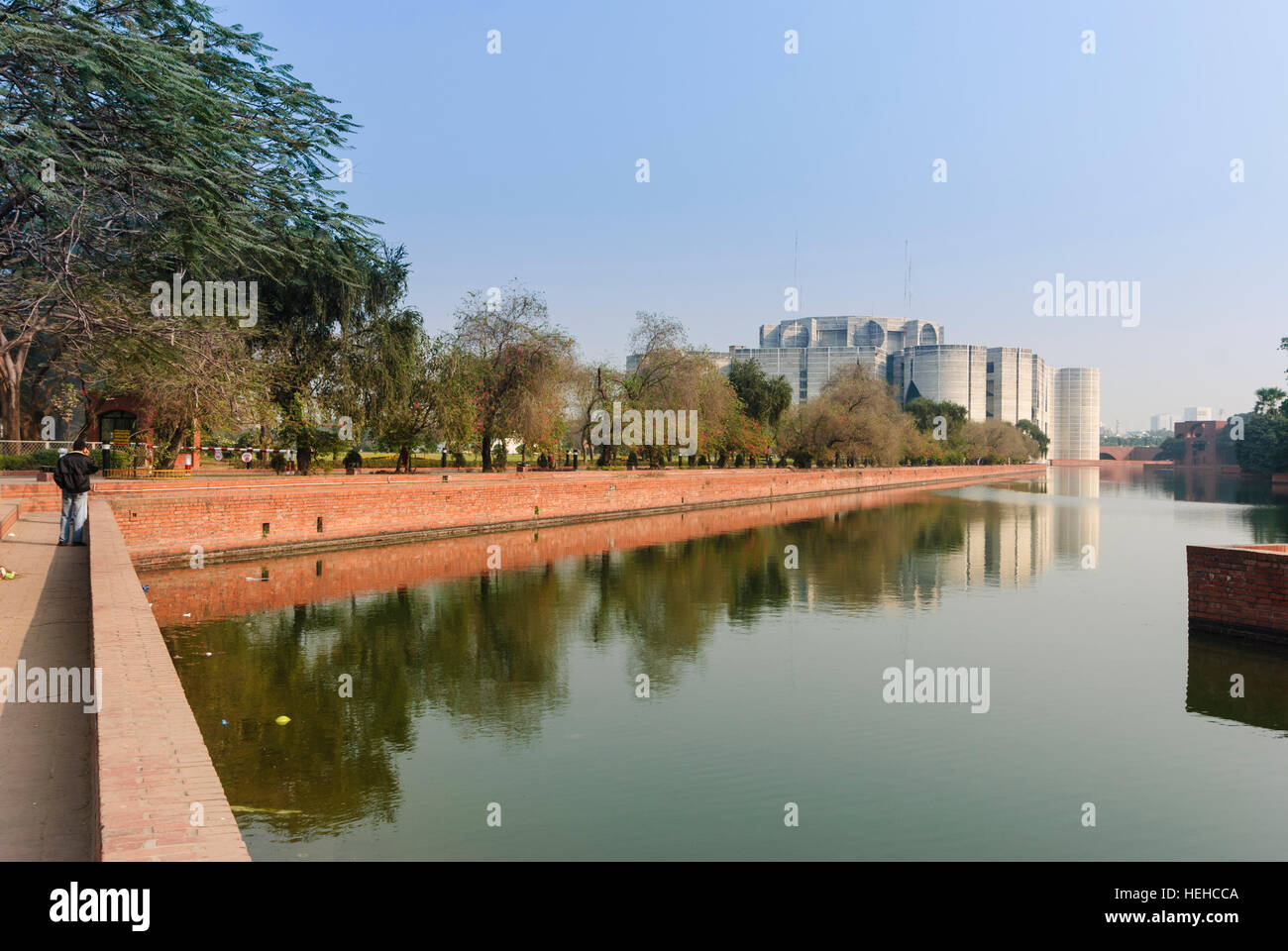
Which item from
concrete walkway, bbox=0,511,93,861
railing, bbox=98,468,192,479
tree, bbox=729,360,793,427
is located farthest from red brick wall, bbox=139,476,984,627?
tree, bbox=729,360,793,427

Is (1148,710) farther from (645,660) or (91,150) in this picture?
(91,150)

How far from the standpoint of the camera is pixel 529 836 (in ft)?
25.2

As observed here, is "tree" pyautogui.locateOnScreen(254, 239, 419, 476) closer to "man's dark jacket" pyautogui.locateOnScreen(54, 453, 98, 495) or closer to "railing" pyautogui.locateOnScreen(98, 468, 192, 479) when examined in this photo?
"railing" pyautogui.locateOnScreen(98, 468, 192, 479)

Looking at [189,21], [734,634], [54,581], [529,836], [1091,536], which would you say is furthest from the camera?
[1091,536]

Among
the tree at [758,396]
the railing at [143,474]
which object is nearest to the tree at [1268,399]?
the tree at [758,396]

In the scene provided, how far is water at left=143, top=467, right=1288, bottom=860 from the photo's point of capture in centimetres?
794

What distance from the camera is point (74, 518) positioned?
1683cm

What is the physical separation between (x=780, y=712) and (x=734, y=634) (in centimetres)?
498

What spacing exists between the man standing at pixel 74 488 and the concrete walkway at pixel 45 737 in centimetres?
255

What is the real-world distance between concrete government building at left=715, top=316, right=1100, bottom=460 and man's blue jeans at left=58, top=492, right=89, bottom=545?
483ft

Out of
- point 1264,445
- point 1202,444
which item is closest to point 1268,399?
point 1264,445

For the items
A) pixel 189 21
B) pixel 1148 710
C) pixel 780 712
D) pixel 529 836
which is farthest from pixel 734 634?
pixel 189 21

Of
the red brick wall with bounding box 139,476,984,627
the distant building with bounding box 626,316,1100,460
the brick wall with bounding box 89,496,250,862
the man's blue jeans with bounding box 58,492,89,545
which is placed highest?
the distant building with bounding box 626,316,1100,460

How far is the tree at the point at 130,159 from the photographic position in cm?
1172
